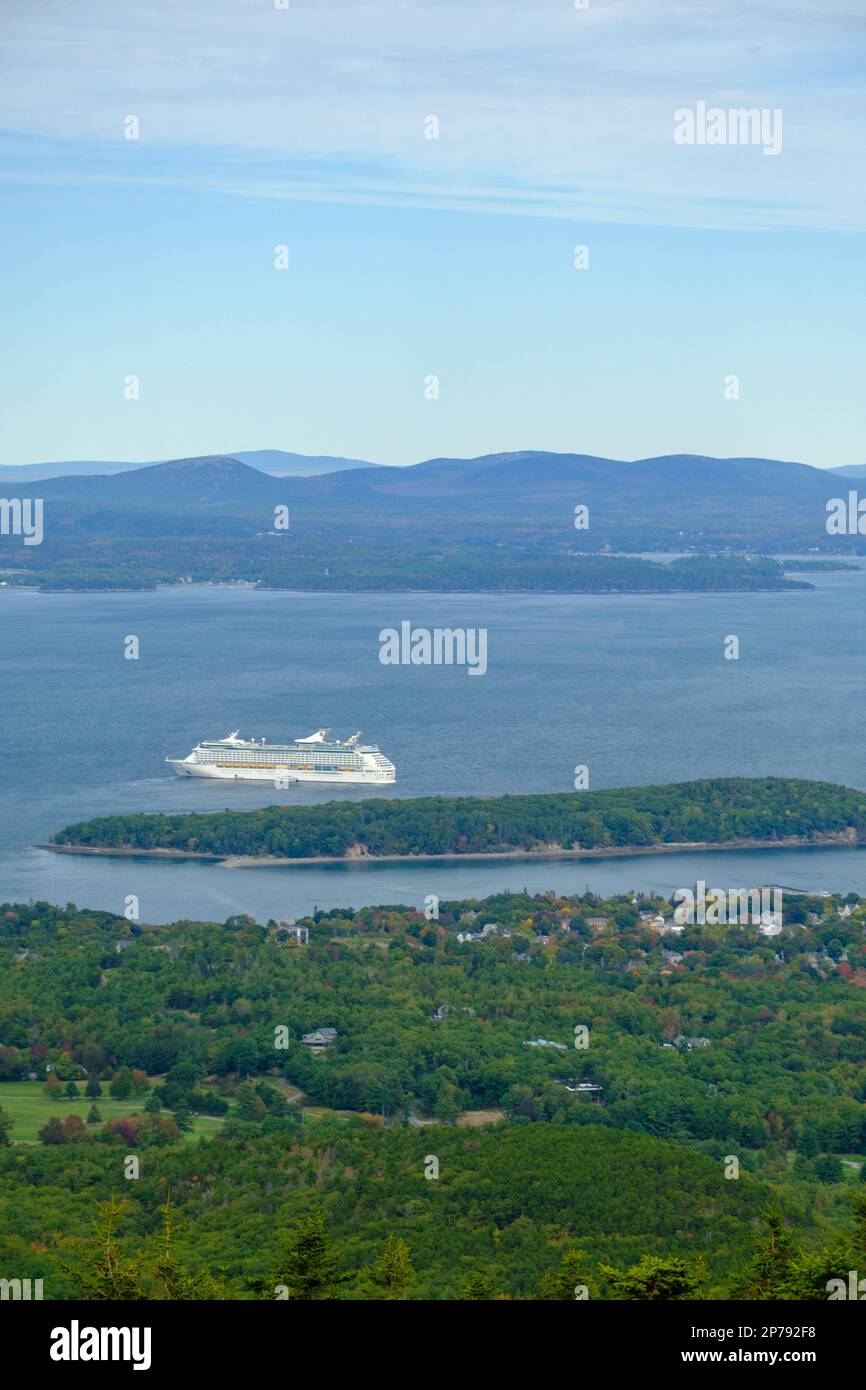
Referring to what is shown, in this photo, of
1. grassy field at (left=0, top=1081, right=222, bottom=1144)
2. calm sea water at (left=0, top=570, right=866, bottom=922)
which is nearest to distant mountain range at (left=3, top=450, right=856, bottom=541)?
calm sea water at (left=0, top=570, right=866, bottom=922)

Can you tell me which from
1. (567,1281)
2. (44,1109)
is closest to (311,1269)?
(567,1281)

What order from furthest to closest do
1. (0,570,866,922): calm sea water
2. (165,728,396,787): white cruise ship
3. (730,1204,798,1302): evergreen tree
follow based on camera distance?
(165,728,396,787): white cruise ship → (0,570,866,922): calm sea water → (730,1204,798,1302): evergreen tree

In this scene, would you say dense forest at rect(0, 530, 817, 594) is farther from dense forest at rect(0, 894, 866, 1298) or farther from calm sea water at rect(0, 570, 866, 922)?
dense forest at rect(0, 894, 866, 1298)

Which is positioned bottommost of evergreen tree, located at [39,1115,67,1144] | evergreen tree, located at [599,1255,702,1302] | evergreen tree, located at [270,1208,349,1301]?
evergreen tree, located at [39,1115,67,1144]

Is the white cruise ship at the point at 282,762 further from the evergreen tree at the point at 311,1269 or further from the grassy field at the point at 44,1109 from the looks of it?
the evergreen tree at the point at 311,1269

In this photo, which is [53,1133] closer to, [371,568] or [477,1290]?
[477,1290]

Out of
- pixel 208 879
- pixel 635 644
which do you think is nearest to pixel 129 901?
pixel 208 879

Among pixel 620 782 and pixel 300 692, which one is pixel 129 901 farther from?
pixel 300 692
